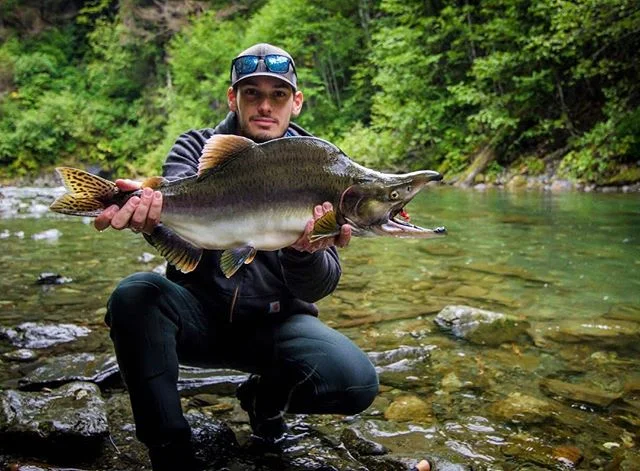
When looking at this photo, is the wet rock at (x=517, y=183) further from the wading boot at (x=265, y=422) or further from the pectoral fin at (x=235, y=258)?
the pectoral fin at (x=235, y=258)

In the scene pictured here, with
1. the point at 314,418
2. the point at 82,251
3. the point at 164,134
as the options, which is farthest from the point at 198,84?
the point at 314,418

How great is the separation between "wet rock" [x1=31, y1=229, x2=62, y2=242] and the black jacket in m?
8.36

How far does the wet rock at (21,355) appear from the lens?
384cm

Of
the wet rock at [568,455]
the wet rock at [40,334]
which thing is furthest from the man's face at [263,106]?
the wet rock at [40,334]

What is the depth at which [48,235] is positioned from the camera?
34.6 ft

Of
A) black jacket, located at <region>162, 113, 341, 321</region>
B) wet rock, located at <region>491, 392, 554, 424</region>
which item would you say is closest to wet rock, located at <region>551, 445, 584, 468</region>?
wet rock, located at <region>491, 392, 554, 424</region>

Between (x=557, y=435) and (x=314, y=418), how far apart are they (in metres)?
1.29

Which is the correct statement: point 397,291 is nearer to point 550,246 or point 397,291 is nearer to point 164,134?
point 550,246

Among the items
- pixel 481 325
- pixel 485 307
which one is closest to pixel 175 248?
pixel 481 325

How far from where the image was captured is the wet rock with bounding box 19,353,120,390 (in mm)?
3383

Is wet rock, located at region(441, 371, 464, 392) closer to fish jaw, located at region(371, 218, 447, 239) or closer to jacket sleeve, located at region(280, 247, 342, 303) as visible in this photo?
jacket sleeve, located at region(280, 247, 342, 303)

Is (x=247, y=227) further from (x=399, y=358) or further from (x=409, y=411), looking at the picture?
(x=399, y=358)

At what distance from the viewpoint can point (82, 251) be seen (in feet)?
28.7

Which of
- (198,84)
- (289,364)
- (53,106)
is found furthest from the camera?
(53,106)
